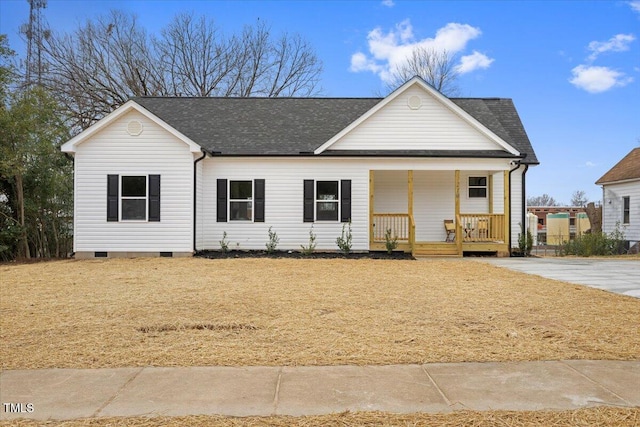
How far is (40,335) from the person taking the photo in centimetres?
529

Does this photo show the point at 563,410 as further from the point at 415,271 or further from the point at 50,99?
the point at 50,99

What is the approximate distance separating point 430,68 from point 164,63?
18.1 meters

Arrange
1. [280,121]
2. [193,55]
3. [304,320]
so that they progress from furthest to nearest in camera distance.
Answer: [193,55] < [280,121] < [304,320]

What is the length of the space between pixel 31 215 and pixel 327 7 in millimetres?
→ 13485

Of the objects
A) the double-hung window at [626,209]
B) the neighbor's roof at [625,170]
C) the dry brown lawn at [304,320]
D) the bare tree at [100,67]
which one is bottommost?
the dry brown lawn at [304,320]

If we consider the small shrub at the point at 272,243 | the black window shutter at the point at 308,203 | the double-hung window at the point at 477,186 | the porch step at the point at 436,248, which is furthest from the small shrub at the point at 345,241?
the double-hung window at the point at 477,186

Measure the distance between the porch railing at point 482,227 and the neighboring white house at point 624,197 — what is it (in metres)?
9.86

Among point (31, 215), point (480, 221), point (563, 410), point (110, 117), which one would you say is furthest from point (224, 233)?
point (563, 410)

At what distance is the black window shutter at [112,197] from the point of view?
1421 centimetres

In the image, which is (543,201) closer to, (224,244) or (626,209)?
(626,209)

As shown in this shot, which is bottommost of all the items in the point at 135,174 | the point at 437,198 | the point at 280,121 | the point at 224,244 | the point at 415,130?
the point at 224,244

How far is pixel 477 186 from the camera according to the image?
54.1ft

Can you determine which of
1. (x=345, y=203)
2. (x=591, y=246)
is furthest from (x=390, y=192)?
(x=591, y=246)

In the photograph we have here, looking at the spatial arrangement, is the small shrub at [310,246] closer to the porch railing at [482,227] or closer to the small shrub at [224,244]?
the small shrub at [224,244]
